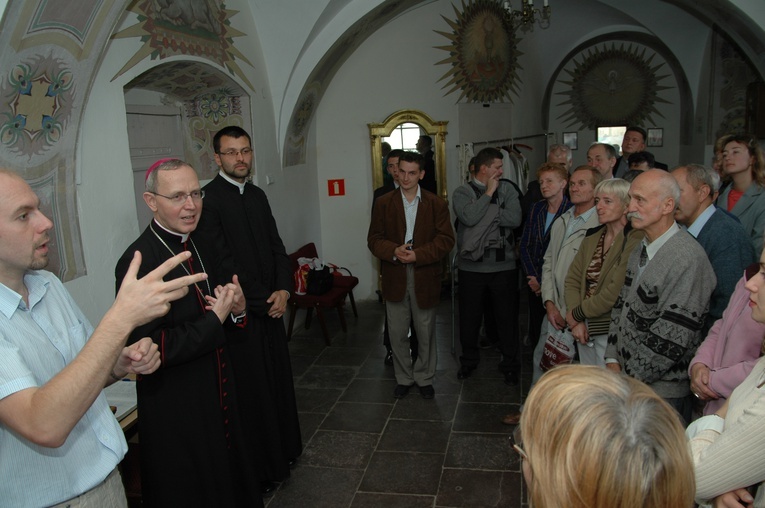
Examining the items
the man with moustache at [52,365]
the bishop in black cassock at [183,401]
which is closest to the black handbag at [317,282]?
the bishop in black cassock at [183,401]

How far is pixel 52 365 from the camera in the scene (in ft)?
5.47

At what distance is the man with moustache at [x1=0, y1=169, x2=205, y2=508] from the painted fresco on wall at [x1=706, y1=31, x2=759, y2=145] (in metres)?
9.27

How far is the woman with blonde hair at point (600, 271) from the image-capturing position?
3139 mm

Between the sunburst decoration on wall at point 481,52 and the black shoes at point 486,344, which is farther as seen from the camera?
the sunburst decoration on wall at point 481,52

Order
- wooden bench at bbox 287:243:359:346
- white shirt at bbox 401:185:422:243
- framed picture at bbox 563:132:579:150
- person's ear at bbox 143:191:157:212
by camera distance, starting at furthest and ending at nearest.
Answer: framed picture at bbox 563:132:579:150 < wooden bench at bbox 287:243:359:346 < white shirt at bbox 401:185:422:243 < person's ear at bbox 143:191:157:212

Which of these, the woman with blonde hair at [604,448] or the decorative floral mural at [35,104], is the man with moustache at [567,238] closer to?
the woman with blonde hair at [604,448]

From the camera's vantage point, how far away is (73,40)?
2971mm

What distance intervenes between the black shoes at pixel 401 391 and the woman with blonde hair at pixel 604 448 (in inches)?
136

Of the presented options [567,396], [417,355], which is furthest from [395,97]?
[567,396]

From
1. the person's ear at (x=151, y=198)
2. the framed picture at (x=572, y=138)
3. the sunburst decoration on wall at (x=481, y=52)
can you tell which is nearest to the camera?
the person's ear at (x=151, y=198)

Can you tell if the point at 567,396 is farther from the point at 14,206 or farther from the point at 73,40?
the point at 73,40

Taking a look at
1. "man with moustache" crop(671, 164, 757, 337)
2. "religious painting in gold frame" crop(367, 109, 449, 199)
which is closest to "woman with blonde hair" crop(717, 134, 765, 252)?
"man with moustache" crop(671, 164, 757, 337)

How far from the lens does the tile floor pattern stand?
3301 mm

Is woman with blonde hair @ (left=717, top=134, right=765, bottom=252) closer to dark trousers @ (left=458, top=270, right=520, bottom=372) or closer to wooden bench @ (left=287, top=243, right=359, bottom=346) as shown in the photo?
dark trousers @ (left=458, top=270, right=520, bottom=372)
